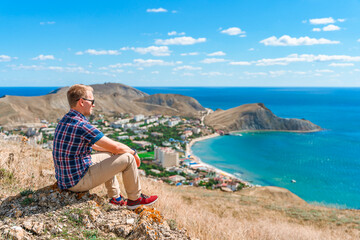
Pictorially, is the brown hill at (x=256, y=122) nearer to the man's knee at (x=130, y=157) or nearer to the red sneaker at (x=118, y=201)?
the red sneaker at (x=118, y=201)

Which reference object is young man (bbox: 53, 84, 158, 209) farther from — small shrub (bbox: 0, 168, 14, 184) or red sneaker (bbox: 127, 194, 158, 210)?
small shrub (bbox: 0, 168, 14, 184)

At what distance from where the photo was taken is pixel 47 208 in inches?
105

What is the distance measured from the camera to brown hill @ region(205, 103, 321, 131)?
7212 cm

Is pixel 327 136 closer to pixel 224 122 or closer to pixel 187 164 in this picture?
pixel 224 122

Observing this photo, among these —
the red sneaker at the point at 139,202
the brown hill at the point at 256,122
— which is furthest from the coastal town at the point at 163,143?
the brown hill at the point at 256,122

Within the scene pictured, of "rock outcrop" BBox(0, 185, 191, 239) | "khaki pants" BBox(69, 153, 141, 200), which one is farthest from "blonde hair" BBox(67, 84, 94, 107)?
"rock outcrop" BBox(0, 185, 191, 239)

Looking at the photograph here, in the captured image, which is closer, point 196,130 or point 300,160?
point 300,160

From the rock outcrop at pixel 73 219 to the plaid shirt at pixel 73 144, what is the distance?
31 centimetres

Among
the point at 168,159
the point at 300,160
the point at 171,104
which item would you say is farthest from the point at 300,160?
the point at 171,104

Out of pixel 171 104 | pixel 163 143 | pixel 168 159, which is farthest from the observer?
pixel 171 104

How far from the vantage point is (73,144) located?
246cm

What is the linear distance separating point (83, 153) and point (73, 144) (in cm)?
17

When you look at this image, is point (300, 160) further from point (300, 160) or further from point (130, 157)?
point (130, 157)

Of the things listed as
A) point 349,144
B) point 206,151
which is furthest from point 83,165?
point 349,144
